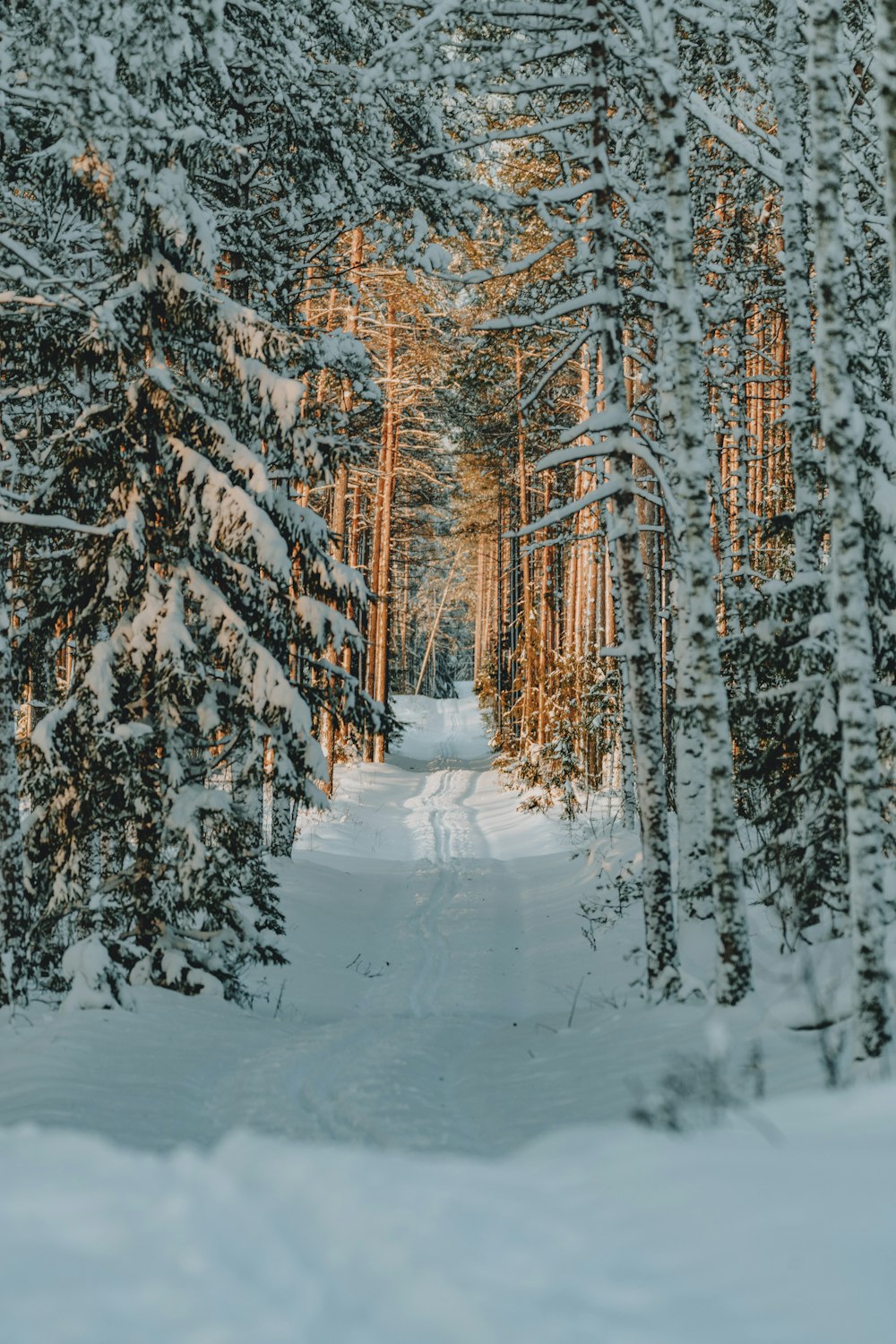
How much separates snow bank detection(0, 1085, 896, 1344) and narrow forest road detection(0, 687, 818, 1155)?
893 mm

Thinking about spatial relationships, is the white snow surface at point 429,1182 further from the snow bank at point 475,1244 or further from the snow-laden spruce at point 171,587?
the snow-laden spruce at point 171,587

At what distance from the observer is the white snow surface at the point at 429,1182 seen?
135 inches

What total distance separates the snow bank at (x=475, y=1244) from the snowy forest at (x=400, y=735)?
0.02 m

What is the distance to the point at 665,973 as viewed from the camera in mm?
9391

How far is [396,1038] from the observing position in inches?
340

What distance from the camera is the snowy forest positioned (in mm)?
4023

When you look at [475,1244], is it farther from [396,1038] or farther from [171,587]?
[171,587]

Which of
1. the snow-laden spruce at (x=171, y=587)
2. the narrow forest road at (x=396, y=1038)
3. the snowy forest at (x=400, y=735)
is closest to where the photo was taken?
the snowy forest at (x=400, y=735)

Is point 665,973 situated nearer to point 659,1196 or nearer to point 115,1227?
point 659,1196

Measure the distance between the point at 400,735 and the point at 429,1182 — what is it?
9906mm

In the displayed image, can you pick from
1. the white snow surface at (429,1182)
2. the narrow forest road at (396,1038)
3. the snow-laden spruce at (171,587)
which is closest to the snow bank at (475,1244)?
the white snow surface at (429,1182)

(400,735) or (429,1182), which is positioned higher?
(400,735)

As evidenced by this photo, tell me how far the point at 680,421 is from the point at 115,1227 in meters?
7.03

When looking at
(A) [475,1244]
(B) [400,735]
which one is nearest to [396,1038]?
(A) [475,1244]
